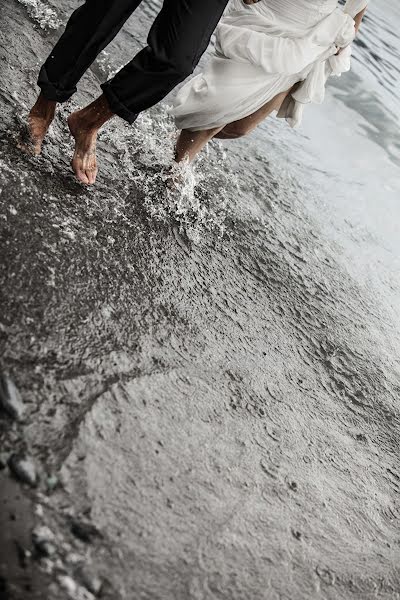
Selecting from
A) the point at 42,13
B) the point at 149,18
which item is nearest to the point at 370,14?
the point at 149,18

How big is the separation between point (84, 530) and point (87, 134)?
1709 mm

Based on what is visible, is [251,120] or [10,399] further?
[251,120]

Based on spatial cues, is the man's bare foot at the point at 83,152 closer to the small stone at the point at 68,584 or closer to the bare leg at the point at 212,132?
the bare leg at the point at 212,132

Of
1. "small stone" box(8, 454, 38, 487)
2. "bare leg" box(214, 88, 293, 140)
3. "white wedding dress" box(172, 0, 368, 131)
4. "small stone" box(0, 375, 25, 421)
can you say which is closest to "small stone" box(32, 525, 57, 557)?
"small stone" box(8, 454, 38, 487)

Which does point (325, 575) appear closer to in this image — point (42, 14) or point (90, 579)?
point (90, 579)

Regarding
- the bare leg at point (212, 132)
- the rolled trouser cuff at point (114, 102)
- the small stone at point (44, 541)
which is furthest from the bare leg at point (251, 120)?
the small stone at point (44, 541)

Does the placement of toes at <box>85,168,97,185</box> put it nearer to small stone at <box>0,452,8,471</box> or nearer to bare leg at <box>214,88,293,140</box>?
bare leg at <box>214,88,293,140</box>

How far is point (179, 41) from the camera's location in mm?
2195

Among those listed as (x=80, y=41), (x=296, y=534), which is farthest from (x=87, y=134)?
(x=296, y=534)

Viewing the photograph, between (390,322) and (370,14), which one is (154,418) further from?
(370,14)

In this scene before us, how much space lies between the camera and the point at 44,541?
4.14 ft

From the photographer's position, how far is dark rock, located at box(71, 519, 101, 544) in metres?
1.32

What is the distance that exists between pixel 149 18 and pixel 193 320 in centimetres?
401

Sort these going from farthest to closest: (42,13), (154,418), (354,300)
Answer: (42,13) < (354,300) < (154,418)
